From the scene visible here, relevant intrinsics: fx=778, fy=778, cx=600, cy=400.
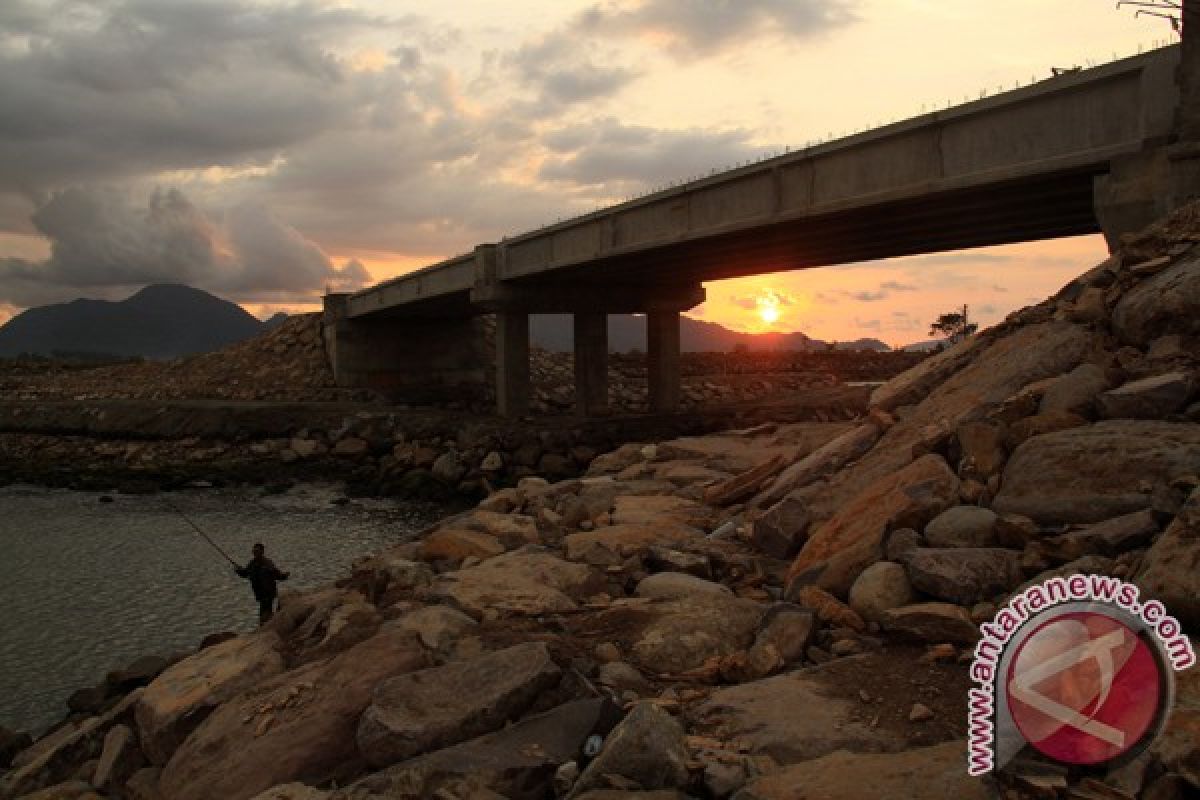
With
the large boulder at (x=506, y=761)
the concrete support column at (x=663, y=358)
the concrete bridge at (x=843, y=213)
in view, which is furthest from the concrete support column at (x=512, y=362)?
the large boulder at (x=506, y=761)

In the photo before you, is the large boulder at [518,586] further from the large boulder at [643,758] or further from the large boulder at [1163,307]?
the large boulder at [1163,307]

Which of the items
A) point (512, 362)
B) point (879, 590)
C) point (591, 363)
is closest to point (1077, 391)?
point (879, 590)

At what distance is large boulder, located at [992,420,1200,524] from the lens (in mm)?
4562

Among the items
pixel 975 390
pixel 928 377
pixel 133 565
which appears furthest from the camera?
pixel 133 565

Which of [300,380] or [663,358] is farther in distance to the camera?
[300,380]

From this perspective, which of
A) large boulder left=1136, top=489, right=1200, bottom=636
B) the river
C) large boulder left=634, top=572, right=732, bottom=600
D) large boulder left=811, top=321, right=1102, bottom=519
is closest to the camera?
large boulder left=1136, top=489, right=1200, bottom=636

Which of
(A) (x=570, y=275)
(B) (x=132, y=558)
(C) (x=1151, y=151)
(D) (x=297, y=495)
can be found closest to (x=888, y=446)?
(C) (x=1151, y=151)

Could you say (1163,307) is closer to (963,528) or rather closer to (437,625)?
(963,528)

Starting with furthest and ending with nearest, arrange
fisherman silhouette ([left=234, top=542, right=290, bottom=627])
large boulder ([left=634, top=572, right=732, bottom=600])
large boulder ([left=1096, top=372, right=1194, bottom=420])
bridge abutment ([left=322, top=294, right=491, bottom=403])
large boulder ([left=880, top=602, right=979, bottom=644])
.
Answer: bridge abutment ([left=322, top=294, right=491, bottom=403]), fisherman silhouette ([left=234, top=542, right=290, bottom=627]), large boulder ([left=634, top=572, right=732, bottom=600]), large boulder ([left=1096, top=372, right=1194, bottom=420]), large boulder ([left=880, top=602, right=979, bottom=644])

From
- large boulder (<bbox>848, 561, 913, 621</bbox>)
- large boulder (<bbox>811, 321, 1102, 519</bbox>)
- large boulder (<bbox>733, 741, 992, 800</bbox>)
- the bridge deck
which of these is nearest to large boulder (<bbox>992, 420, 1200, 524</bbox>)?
large boulder (<bbox>848, 561, 913, 621</bbox>)

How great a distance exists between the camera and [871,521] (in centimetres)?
553

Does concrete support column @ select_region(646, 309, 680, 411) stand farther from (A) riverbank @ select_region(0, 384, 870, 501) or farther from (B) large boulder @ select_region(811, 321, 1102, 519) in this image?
(B) large boulder @ select_region(811, 321, 1102, 519)

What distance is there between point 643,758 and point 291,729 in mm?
2499

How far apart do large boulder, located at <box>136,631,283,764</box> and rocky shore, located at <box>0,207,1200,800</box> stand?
1.1 inches
